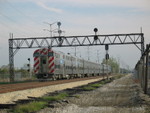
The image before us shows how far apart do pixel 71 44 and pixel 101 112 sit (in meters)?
39.4

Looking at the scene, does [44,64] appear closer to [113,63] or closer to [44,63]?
[44,63]

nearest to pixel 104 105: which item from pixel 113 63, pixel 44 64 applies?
pixel 44 64

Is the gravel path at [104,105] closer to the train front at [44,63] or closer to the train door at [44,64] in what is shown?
the train front at [44,63]

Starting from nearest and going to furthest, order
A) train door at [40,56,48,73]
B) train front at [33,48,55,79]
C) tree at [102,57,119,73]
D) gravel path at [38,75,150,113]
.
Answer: gravel path at [38,75,150,113], train front at [33,48,55,79], train door at [40,56,48,73], tree at [102,57,119,73]

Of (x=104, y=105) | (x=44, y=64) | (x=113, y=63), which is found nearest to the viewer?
(x=104, y=105)

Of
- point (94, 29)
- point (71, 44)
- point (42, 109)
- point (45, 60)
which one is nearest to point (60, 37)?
point (71, 44)

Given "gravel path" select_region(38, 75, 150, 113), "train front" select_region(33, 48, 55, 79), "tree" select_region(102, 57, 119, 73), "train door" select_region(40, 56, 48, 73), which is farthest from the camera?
"tree" select_region(102, 57, 119, 73)

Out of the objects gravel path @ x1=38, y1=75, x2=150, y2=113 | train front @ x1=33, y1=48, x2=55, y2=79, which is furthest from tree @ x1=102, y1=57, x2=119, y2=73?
gravel path @ x1=38, y1=75, x2=150, y2=113

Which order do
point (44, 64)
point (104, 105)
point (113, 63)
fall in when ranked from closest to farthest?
point (104, 105)
point (44, 64)
point (113, 63)

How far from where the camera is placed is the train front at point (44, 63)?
→ 3659 cm

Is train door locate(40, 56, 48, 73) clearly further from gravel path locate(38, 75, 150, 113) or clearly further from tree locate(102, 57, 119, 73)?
tree locate(102, 57, 119, 73)

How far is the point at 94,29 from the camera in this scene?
47.3 meters

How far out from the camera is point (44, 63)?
122 feet

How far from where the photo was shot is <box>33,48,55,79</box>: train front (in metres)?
36.6
